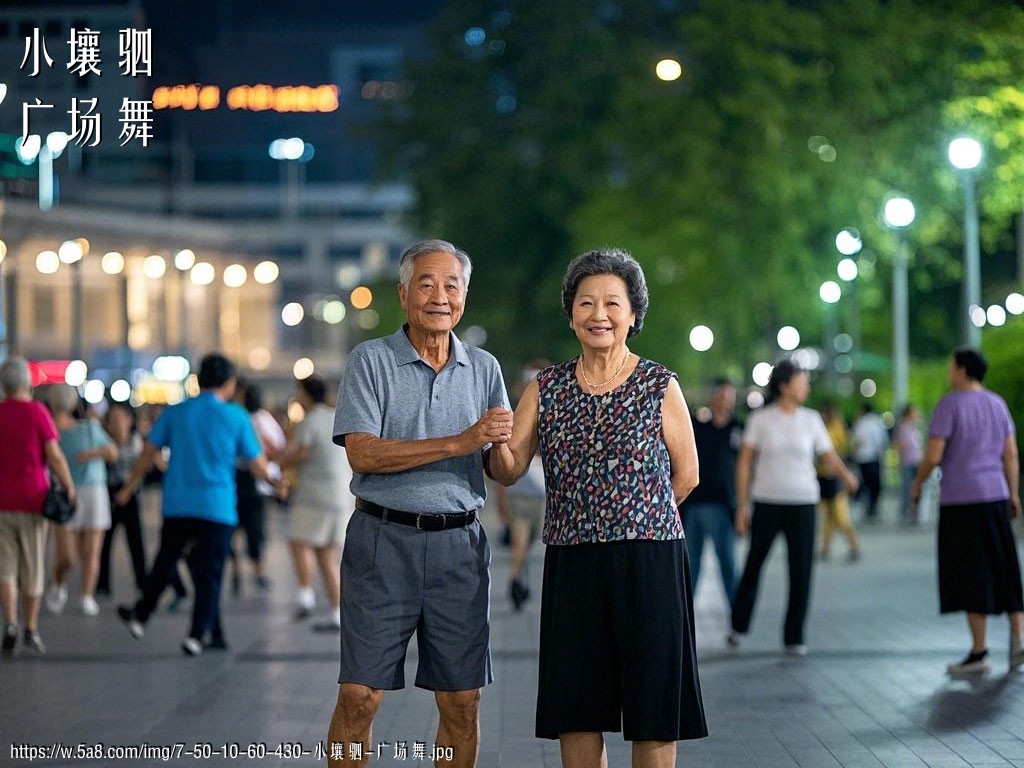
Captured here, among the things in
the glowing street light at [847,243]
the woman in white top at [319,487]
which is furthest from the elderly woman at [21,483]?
the glowing street light at [847,243]

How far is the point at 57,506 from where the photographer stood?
12953mm

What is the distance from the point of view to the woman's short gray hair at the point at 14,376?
42.9 ft

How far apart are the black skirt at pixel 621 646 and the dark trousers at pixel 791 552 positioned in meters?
6.43

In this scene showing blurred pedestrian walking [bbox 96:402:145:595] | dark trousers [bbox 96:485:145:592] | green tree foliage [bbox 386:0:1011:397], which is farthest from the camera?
green tree foliage [bbox 386:0:1011:397]

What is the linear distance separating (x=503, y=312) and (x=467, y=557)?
153ft

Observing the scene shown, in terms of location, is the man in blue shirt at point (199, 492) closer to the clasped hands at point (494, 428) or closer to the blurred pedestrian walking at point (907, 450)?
the clasped hands at point (494, 428)

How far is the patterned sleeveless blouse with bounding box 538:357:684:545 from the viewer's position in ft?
21.7

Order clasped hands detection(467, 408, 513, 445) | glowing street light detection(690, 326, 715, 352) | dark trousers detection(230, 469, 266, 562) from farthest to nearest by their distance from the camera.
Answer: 1. glowing street light detection(690, 326, 715, 352)
2. dark trousers detection(230, 469, 266, 562)
3. clasped hands detection(467, 408, 513, 445)

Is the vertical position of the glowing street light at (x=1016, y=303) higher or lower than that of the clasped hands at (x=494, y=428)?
higher

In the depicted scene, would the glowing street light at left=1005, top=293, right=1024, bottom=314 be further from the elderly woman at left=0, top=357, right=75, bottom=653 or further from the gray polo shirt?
the gray polo shirt

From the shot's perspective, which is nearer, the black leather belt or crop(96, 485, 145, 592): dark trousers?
the black leather belt

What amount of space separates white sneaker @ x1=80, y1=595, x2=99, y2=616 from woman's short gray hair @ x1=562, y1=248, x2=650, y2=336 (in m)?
10.3

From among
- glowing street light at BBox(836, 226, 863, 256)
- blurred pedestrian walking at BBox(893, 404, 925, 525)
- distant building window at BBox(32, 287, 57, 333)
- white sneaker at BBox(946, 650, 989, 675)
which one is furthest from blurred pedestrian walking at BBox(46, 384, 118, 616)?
distant building window at BBox(32, 287, 57, 333)

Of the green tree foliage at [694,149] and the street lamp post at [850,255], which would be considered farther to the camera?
the green tree foliage at [694,149]
